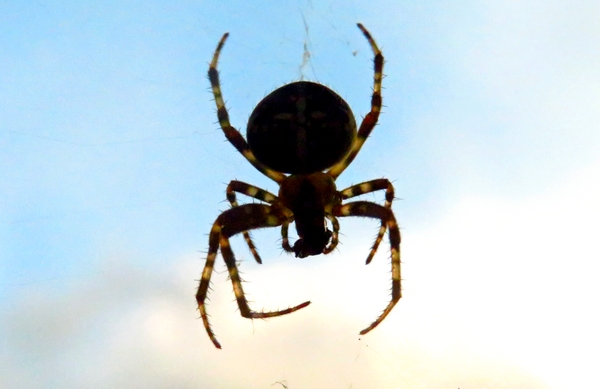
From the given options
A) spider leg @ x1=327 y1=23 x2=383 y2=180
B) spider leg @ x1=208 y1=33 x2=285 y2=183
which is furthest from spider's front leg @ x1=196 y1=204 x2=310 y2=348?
spider leg @ x1=327 y1=23 x2=383 y2=180

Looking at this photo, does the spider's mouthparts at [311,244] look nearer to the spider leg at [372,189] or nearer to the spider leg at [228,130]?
the spider leg at [372,189]

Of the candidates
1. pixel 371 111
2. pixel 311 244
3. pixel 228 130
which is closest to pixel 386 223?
pixel 311 244

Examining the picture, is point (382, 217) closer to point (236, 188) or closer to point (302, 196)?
point (302, 196)

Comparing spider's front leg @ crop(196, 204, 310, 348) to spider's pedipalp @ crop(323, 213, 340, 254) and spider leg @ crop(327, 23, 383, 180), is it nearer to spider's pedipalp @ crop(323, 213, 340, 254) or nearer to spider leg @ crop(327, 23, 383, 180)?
spider's pedipalp @ crop(323, 213, 340, 254)

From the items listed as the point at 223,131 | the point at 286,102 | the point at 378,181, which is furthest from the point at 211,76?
the point at 378,181

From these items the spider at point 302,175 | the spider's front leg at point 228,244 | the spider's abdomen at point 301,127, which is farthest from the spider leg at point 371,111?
the spider's front leg at point 228,244

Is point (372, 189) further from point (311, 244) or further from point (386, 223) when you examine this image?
point (311, 244)
